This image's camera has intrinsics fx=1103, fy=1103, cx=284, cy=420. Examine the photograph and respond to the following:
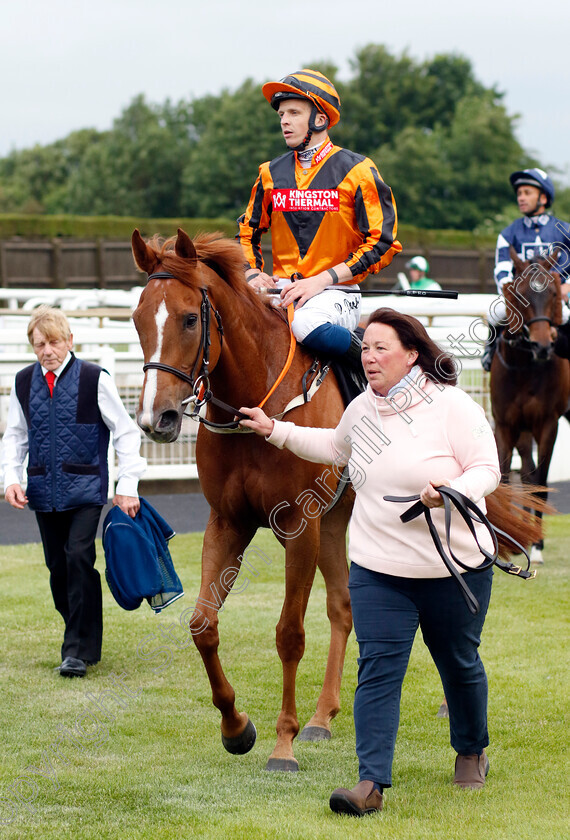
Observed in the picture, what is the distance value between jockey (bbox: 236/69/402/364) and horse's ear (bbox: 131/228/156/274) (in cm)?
71

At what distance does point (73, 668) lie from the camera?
16.9 feet

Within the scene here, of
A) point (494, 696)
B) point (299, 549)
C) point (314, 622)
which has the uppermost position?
point (299, 549)

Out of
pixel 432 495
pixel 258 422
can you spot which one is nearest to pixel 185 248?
pixel 258 422

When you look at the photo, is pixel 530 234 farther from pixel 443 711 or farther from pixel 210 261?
pixel 210 261

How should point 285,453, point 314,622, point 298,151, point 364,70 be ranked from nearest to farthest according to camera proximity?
point 285,453 < point 298,151 < point 314,622 < point 364,70

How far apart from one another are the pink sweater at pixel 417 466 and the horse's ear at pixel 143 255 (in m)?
0.87

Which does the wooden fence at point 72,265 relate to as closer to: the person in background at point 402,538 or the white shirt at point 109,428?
the white shirt at point 109,428

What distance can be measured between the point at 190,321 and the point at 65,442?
186 cm

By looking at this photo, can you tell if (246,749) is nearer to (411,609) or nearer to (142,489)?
(411,609)

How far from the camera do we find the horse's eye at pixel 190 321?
3576mm

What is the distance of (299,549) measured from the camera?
3996 millimetres

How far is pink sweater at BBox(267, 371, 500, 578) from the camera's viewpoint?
11.0 ft

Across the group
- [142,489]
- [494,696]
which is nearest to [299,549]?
[494,696]

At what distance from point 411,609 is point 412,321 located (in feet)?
2.93
